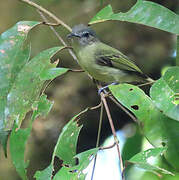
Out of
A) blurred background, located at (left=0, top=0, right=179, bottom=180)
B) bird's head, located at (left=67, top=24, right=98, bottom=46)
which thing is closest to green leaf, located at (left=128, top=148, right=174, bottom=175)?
bird's head, located at (left=67, top=24, right=98, bottom=46)

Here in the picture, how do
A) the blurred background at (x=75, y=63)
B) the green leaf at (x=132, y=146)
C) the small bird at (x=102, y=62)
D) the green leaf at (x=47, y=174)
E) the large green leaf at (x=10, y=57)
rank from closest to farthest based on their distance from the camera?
the green leaf at (x=47, y=174) < the large green leaf at (x=10, y=57) < the green leaf at (x=132, y=146) < the small bird at (x=102, y=62) < the blurred background at (x=75, y=63)

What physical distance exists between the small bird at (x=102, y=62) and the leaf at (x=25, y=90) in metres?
0.82

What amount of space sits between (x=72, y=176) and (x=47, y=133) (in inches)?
99.6

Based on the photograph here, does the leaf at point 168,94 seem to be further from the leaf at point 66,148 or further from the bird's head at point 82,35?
the bird's head at point 82,35

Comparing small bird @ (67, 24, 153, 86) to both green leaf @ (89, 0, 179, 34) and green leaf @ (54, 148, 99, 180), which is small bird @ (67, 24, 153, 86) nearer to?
green leaf @ (89, 0, 179, 34)

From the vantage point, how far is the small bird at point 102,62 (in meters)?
2.78

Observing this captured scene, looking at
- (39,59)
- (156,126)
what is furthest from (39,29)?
(156,126)

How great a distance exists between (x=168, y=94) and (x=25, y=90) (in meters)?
0.69

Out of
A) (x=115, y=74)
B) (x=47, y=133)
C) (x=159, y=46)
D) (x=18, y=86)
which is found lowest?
(x=47, y=133)

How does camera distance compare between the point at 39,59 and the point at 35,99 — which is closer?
the point at 35,99

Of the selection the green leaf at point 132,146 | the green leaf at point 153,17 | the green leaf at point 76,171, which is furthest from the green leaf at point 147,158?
the green leaf at point 132,146

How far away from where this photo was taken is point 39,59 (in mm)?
1972

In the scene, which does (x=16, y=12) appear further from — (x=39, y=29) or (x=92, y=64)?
(x=92, y=64)

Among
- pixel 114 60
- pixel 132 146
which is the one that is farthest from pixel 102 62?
pixel 132 146
